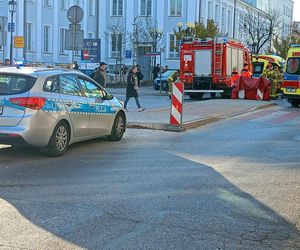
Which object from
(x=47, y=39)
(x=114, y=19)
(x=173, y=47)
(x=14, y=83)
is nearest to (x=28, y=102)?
(x=14, y=83)

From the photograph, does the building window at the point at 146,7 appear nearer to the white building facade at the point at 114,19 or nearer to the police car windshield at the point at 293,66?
the white building facade at the point at 114,19

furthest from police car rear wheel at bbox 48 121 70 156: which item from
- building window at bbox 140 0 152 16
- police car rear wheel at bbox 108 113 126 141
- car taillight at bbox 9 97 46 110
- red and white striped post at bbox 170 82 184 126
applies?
building window at bbox 140 0 152 16

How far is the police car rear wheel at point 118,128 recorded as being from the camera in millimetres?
11719

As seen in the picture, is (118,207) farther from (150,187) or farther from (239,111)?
(239,111)

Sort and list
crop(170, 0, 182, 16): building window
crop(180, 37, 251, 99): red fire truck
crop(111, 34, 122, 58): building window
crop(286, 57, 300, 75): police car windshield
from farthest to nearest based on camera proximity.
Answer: crop(111, 34, 122, 58): building window < crop(170, 0, 182, 16): building window < crop(180, 37, 251, 99): red fire truck < crop(286, 57, 300, 75): police car windshield

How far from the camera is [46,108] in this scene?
912 centimetres

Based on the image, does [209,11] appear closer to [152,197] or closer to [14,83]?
[14,83]

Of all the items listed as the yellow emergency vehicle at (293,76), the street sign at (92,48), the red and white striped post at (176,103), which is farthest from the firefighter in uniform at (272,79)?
the red and white striped post at (176,103)

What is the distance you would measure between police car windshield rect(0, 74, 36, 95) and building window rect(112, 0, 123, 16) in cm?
5190

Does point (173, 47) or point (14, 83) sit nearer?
point (14, 83)

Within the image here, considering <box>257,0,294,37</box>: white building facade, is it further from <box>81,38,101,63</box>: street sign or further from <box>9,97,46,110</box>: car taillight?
<box>9,97,46,110</box>: car taillight

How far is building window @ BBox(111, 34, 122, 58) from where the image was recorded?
5869cm

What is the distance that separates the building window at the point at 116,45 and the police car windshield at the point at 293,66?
117ft

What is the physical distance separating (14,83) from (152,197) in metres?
3.77
